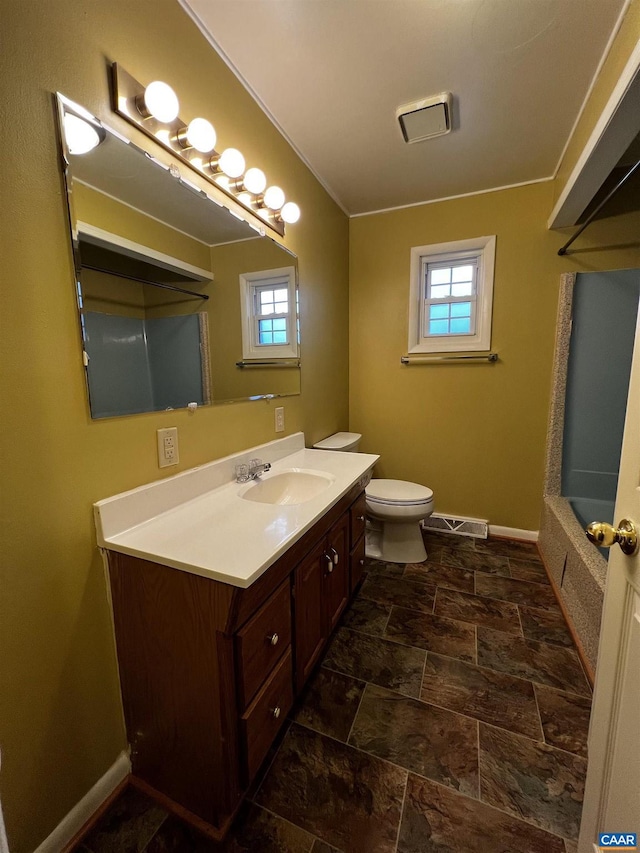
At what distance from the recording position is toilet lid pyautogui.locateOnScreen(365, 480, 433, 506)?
2.18m

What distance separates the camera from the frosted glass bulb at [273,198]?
160cm

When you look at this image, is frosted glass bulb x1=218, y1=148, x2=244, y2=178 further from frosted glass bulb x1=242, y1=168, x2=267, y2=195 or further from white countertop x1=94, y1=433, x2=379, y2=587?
white countertop x1=94, y1=433, x2=379, y2=587

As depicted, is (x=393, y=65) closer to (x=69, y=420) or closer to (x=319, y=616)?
(x=69, y=420)

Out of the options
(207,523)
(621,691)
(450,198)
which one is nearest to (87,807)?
(207,523)

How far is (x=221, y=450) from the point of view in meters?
1.46

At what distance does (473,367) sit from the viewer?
8.26 feet

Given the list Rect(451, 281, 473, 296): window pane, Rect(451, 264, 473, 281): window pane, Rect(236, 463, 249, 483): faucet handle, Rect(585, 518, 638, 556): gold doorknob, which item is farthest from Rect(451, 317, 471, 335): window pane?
Rect(585, 518, 638, 556): gold doorknob

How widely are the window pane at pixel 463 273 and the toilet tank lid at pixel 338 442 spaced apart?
1.40 m

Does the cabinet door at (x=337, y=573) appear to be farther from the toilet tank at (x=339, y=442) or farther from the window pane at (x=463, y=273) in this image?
the window pane at (x=463, y=273)

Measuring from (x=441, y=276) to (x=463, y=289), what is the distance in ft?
0.64

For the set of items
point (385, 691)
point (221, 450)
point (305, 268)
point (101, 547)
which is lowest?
point (385, 691)

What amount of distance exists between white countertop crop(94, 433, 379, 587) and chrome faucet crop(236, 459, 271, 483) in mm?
33

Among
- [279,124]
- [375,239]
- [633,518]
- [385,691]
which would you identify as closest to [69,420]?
[633,518]

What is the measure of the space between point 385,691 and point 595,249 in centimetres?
274
